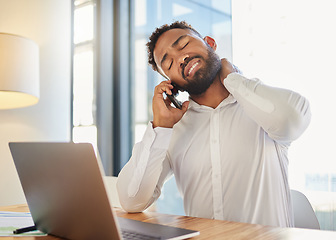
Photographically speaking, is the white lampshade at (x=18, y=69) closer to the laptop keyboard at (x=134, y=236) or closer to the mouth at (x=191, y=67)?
the mouth at (x=191, y=67)

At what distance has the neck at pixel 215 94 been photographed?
5.07 feet

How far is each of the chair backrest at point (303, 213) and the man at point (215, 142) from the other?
2 centimetres

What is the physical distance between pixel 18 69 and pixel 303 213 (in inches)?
69.1

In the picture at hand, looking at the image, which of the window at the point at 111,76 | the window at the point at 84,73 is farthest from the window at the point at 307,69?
the window at the point at 84,73

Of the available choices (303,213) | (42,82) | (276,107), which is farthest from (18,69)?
(303,213)

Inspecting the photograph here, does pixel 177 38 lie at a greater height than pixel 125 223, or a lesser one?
greater

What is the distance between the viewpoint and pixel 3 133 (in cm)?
258

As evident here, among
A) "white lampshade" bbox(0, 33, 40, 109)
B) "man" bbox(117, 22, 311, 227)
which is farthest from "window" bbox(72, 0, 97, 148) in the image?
"man" bbox(117, 22, 311, 227)

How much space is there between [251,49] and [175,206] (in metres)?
1.18

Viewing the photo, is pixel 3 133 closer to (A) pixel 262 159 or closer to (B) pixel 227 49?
(B) pixel 227 49

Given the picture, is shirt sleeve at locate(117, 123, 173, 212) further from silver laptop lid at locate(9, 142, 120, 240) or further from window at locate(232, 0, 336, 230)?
window at locate(232, 0, 336, 230)

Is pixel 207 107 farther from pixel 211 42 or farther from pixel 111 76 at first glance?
pixel 111 76

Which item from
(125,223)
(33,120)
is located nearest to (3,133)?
(33,120)

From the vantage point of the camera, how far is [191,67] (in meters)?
1.47
